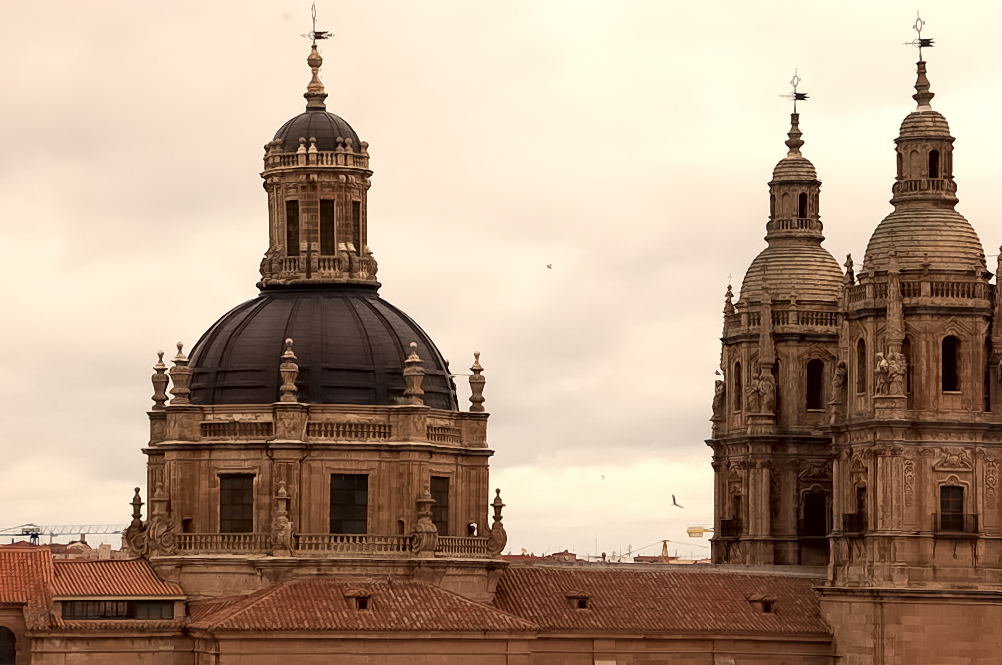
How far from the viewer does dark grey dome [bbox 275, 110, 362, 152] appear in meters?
118

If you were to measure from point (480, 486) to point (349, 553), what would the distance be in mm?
6713

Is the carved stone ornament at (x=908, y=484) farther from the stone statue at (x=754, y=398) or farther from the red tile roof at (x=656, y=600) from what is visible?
the stone statue at (x=754, y=398)

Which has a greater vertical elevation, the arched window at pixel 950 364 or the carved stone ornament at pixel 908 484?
the arched window at pixel 950 364

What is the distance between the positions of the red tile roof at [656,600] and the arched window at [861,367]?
7.90m

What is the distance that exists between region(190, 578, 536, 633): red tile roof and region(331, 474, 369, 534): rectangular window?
2382 millimetres

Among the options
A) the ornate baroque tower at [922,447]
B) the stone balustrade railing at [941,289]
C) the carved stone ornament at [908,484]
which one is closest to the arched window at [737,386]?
the ornate baroque tower at [922,447]

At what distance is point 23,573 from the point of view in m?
112

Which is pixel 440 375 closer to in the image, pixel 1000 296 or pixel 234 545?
pixel 234 545

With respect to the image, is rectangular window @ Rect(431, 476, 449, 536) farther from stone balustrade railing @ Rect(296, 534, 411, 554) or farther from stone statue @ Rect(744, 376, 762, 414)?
stone statue @ Rect(744, 376, 762, 414)

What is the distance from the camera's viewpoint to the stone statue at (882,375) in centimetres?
11381

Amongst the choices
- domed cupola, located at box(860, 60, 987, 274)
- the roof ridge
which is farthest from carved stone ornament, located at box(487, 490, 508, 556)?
domed cupola, located at box(860, 60, 987, 274)

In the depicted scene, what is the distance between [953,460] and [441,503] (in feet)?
61.5

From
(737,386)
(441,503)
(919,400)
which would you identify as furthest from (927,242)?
(441,503)

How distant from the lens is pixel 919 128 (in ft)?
383
